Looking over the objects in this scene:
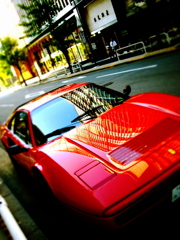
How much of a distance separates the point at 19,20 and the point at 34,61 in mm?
12104

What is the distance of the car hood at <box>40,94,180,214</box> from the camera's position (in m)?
1.61

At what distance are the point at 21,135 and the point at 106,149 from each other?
202 cm

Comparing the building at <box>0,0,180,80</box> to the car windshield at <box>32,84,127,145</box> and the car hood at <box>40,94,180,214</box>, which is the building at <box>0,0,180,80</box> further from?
the car hood at <box>40,94,180,214</box>

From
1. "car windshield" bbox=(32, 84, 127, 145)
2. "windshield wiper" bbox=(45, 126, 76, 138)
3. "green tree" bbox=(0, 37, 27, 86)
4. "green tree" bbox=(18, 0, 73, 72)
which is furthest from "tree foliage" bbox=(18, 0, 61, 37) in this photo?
"windshield wiper" bbox=(45, 126, 76, 138)

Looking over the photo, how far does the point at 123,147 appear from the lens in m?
1.95

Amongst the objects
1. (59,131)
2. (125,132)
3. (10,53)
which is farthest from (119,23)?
(10,53)

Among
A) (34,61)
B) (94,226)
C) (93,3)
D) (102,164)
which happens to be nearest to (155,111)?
(102,164)

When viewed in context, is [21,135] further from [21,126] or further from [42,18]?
[42,18]

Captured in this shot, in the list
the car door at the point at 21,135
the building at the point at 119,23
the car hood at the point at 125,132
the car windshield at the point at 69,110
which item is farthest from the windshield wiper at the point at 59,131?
the building at the point at 119,23

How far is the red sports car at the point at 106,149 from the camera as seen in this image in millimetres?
1568

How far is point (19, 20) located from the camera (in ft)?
146

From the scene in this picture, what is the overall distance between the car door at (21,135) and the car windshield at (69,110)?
0.26m

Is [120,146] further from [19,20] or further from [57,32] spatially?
[19,20]

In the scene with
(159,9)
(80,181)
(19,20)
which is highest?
(19,20)
